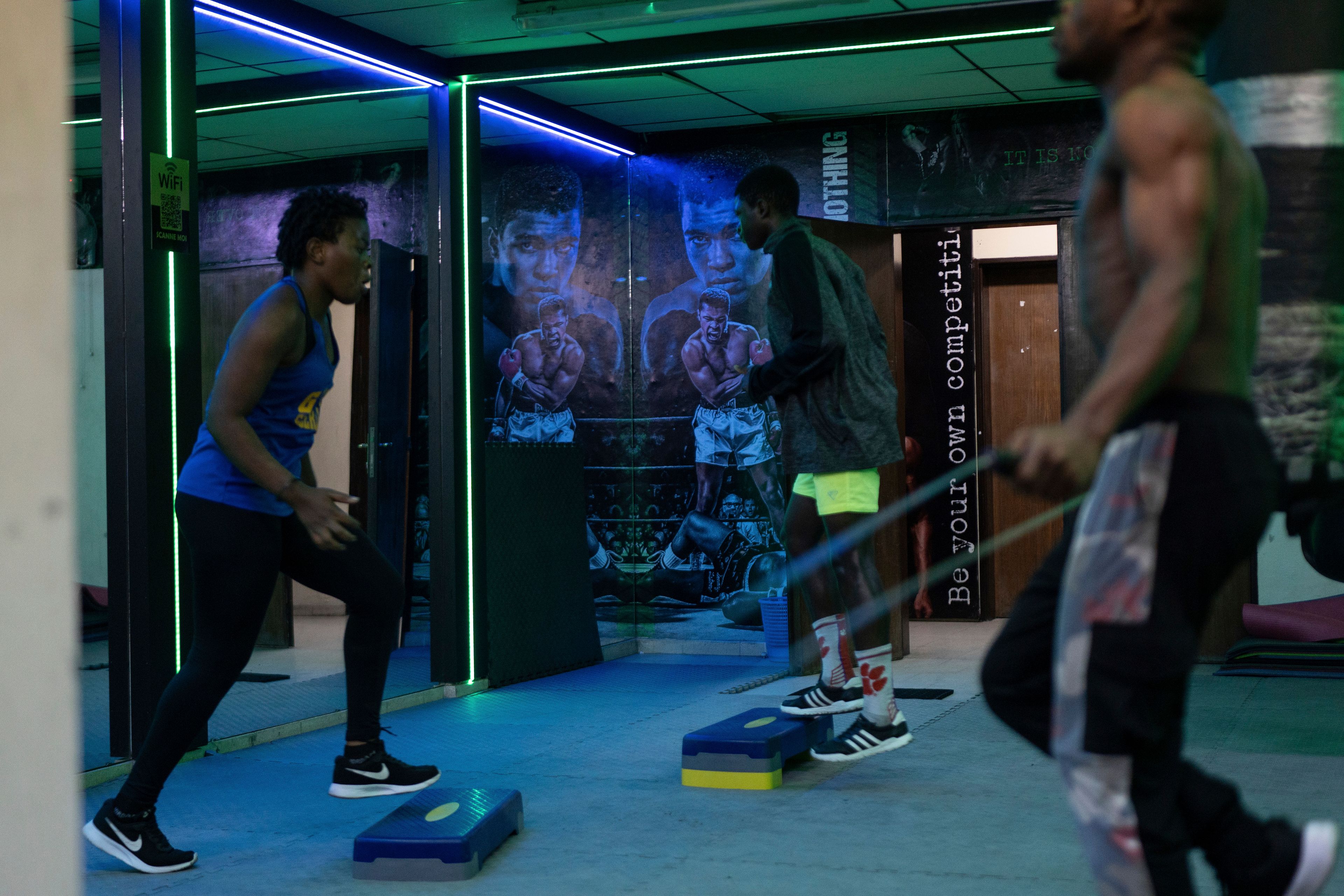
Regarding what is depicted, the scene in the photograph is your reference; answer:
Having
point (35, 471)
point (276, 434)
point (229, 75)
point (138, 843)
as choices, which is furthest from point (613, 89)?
point (35, 471)

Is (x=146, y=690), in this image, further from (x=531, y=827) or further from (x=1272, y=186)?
(x=1272, y=186)

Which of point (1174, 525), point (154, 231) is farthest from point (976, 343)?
point (1174, 525)

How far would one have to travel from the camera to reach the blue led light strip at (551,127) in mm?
6582

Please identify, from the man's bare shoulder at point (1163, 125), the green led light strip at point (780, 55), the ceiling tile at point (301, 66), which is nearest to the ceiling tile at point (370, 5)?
the ceiling tile at point (301, 66)

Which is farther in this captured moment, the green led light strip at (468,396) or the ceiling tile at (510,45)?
the green led light strip at (468,396)

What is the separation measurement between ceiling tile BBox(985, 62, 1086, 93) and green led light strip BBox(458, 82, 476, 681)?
252cm

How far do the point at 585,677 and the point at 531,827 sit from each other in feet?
9.65

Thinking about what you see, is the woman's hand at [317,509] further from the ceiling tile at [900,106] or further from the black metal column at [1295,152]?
the ceiling tile at [900,106]

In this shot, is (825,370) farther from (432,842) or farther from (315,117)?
(315,117)

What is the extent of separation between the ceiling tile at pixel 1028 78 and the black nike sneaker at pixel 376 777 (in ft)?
14.5

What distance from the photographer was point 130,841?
332cm

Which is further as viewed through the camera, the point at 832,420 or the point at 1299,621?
the point at 1299,621

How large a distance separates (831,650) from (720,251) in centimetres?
331

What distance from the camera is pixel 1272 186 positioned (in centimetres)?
290
